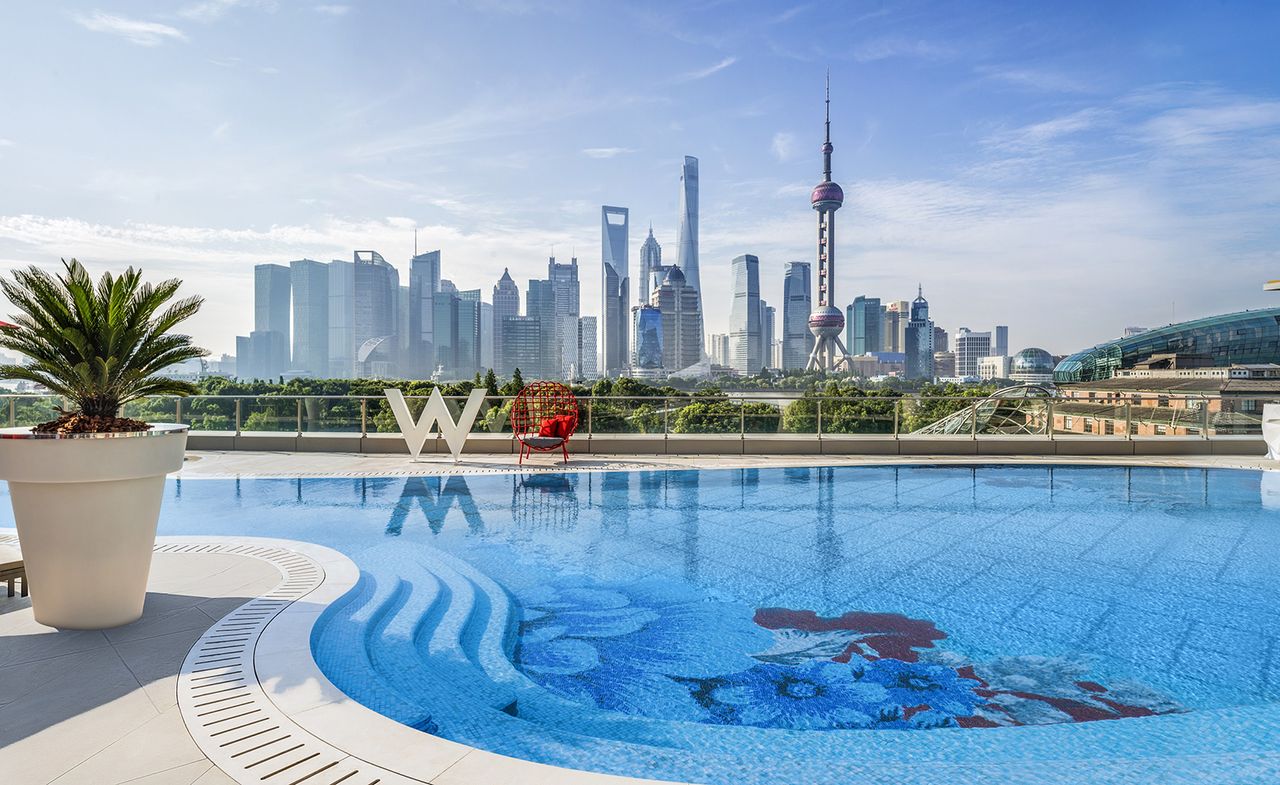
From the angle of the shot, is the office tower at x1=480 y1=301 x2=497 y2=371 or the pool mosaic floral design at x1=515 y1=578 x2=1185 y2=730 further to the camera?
the office tower at x1=480 y1=301 x2=497 y2=371

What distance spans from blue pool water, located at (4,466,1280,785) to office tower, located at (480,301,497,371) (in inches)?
3628

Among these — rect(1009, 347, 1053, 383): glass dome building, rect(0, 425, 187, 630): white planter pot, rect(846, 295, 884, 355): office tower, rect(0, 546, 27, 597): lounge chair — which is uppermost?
rect(846, 295, 884, 355): office tower

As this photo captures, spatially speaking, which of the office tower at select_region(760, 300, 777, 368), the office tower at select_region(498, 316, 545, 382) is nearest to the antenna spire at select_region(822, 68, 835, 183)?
the office tower at select_region(760, 300, 777, 368)

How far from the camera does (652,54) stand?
632 inches

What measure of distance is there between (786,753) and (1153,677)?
2.20 metres

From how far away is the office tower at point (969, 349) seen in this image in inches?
5861

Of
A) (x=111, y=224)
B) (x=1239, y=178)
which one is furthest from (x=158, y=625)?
(x=1239, y=178)

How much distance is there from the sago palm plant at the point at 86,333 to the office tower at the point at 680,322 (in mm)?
147761

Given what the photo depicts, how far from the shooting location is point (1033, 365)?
11775 centimetres

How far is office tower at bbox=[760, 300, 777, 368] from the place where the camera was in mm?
Result: 162625

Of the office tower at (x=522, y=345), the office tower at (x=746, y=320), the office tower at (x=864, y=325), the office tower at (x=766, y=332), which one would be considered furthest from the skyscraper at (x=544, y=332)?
the office tower at (x=864, y=325)

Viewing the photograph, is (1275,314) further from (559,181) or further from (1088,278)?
(559,181)

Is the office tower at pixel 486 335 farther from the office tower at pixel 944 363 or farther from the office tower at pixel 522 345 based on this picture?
the office tower at pixel 944 363

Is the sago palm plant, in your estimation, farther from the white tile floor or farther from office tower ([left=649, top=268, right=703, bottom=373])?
office tower ([left=649, top=268, right=703, bottom=373])
